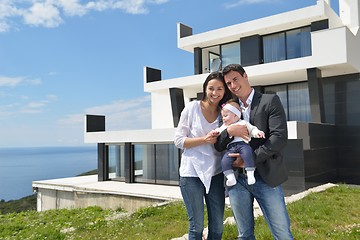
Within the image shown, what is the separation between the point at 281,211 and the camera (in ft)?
8.59

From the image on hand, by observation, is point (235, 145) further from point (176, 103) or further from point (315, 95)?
point (176, 103)

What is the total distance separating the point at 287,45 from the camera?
1472 cm

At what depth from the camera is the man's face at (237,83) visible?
2758mm

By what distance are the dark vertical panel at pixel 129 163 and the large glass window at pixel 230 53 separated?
6810 mm

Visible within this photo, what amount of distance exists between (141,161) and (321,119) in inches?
359

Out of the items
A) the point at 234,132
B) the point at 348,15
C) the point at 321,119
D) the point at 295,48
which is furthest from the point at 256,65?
the point at 234,132

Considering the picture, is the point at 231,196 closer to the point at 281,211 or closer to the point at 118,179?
the point at 281,211

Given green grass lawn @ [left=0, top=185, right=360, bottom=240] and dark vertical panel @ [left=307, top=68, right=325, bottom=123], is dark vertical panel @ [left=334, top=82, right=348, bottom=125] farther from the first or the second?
green grass lawn @ [left=0, top=185, right=360, bottom=240]

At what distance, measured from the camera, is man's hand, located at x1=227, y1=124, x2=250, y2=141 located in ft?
8.51

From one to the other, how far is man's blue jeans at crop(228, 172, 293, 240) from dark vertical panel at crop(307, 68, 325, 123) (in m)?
11.2

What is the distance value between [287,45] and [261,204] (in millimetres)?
13502

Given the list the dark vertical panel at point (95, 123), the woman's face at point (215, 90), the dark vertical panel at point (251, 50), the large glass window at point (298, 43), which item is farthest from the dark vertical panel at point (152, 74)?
the woman's face at point (215, 90)

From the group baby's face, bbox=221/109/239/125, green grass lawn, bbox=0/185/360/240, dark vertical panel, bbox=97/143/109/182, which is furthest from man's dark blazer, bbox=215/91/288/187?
dark vertical panel, bbox=97/143/109/182

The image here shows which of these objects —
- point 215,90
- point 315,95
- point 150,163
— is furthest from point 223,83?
point 150,163
